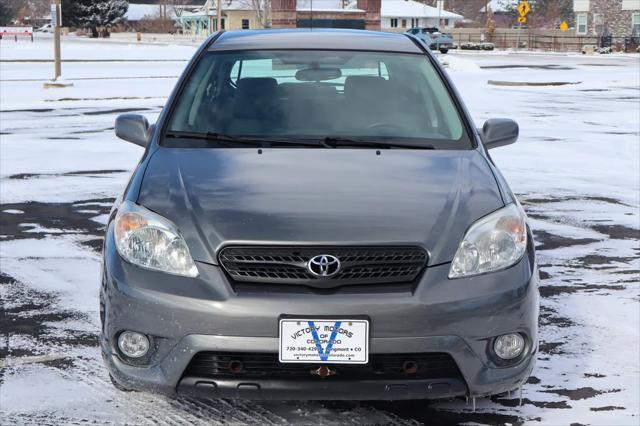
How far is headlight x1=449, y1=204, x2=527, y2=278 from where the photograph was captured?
3.80 m

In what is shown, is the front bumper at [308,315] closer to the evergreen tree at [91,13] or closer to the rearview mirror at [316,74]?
the rearview mirror at [316,74]

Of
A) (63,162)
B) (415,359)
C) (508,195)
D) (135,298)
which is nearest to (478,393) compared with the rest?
(415,359)

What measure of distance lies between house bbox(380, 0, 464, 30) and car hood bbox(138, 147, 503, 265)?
10623 centimetres

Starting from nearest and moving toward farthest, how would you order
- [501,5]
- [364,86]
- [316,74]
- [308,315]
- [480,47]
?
[308,315]
[364,86]
[316,74]
[480,47]
[501,5]

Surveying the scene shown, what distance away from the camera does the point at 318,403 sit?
4328mm

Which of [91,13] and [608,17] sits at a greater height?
[91,13]

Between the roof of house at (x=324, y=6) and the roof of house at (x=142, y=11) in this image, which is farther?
the roof of house at (x=142, y=11)

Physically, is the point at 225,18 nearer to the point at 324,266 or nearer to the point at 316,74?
the point at 316,74

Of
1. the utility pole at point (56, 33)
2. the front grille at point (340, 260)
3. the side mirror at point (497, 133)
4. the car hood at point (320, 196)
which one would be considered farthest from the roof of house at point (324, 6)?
the front grille at point (340, 260)

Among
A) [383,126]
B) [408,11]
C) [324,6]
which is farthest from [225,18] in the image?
[383,126]

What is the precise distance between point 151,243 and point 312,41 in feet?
6.85

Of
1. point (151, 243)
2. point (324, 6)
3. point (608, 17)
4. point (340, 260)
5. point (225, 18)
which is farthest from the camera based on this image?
point (225, 18)

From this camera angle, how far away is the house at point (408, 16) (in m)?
111

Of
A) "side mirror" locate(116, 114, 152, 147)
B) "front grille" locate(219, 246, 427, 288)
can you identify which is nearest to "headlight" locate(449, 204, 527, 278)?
"front grille" locate(219, 246, 427, 288)
